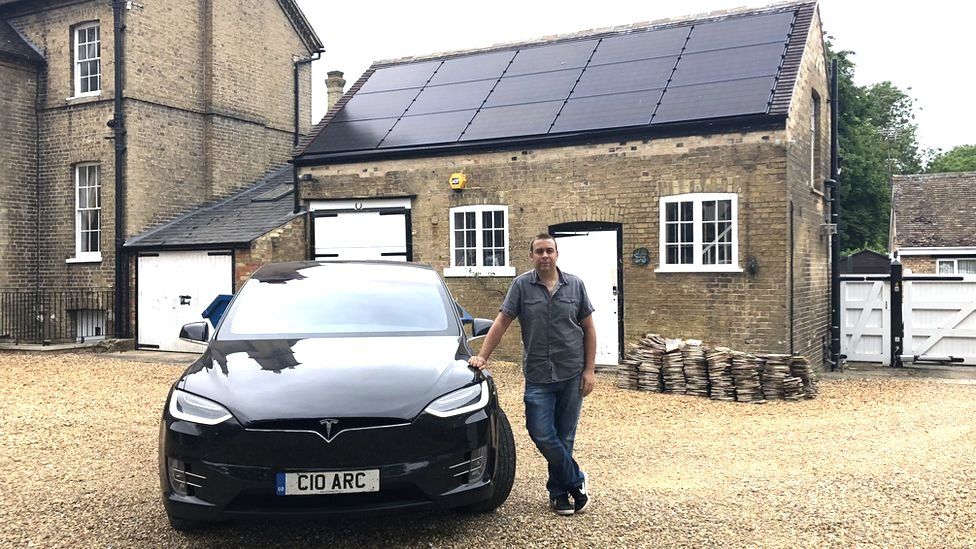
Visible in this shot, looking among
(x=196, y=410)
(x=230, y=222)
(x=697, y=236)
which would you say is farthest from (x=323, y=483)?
(x=230, y=222)

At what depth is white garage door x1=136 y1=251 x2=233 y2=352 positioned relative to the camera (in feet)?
51.6

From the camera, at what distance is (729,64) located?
13.2 meters

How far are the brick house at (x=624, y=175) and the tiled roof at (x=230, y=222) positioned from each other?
49.5 inches

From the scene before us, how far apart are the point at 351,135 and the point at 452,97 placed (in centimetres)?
212

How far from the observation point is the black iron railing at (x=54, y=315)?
58.4 ft

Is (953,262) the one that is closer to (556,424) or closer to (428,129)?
(428,129)

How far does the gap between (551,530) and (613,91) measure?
1051 centimetres

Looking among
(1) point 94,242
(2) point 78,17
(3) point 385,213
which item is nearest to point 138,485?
(3) point 385,213

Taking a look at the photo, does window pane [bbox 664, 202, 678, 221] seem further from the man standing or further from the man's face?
the man's face

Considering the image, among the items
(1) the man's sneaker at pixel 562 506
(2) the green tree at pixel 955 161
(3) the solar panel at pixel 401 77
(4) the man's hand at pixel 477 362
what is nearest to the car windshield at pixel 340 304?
(4) the man's hand at pixel 477 362

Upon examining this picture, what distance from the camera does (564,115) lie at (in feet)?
44.8

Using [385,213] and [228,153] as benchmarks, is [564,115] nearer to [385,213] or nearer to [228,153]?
[385,213]

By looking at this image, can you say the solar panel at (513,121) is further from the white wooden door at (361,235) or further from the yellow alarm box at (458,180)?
the white wooden door at (361,235)

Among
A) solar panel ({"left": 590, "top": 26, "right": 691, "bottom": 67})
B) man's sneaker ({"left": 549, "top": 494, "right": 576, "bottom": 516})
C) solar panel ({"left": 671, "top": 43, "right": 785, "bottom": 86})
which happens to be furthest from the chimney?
man's sneaker ({"left": 549, "top": 494, "right": 576, "bottom": 516})
